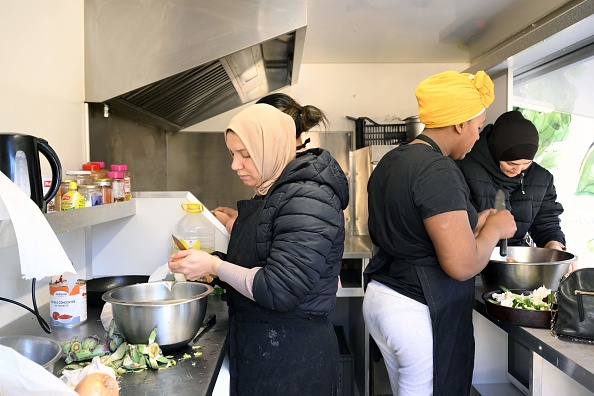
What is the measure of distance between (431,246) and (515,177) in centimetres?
74

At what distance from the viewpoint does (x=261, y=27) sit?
5.62ft

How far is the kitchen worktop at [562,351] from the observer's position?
1.14 m

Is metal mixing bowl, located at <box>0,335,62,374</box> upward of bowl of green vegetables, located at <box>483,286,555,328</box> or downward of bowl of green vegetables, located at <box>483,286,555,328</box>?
upward

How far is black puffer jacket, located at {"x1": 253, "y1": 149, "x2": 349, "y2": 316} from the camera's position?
114cm

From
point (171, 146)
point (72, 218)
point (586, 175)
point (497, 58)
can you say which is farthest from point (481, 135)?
point (171, 146)

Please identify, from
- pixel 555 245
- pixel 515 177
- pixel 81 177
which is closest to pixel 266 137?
pixel 81 177

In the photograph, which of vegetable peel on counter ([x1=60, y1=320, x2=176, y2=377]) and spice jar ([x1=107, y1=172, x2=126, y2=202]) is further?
spice jar ([x1=107, y1=172, x2=126, y2=202])

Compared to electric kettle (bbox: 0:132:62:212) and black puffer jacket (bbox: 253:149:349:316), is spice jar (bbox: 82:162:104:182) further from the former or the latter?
black puffer jacket (bbox: 253:149:349:316)

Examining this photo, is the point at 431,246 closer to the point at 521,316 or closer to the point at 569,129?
the point at 521,316

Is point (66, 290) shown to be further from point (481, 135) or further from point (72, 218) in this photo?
point (481, 135)

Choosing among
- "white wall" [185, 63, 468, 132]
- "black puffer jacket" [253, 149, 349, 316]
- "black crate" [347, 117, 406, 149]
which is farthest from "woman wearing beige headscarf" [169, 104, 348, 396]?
"white wall" [185, 63, 468, 132]

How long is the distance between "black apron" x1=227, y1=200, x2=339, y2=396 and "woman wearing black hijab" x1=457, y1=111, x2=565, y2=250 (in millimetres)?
1005

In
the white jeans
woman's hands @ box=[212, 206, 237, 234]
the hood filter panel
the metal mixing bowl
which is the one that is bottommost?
the white jeans

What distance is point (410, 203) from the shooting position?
4.57ft
